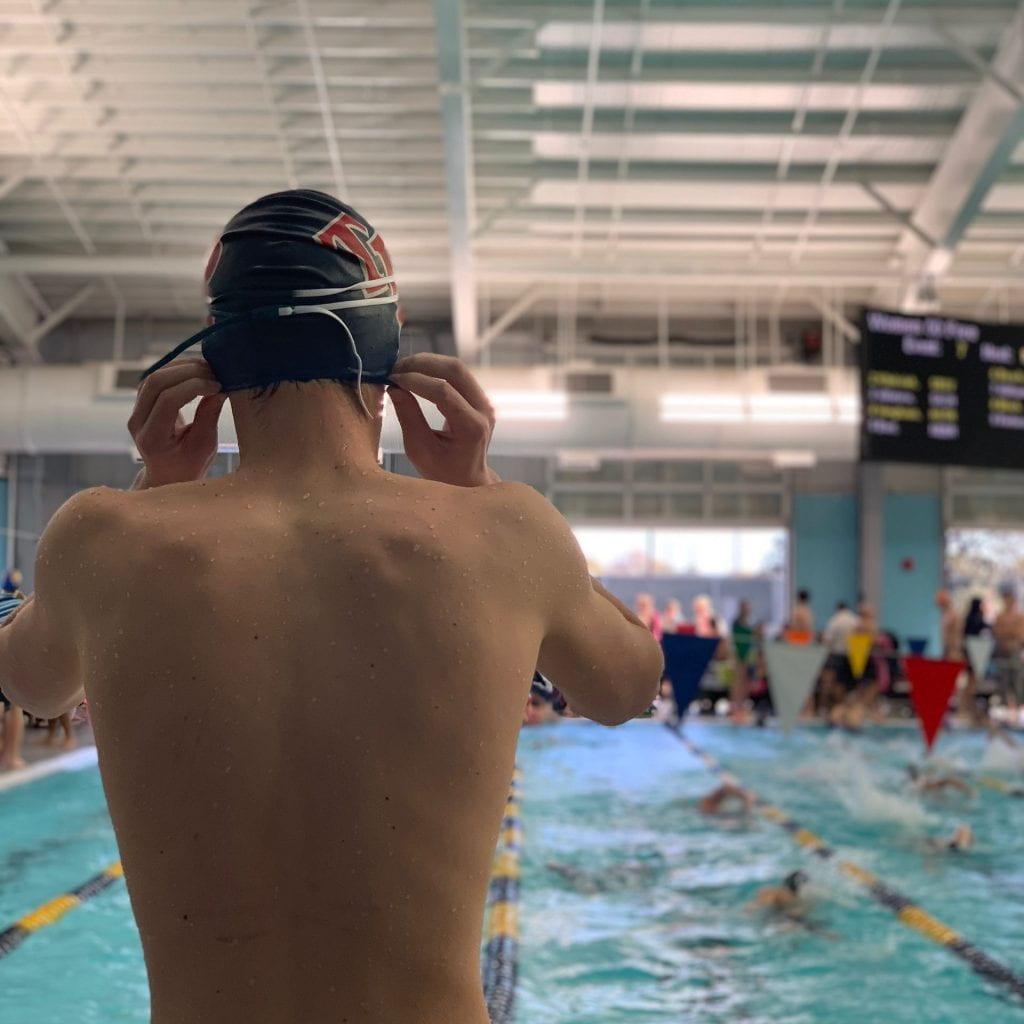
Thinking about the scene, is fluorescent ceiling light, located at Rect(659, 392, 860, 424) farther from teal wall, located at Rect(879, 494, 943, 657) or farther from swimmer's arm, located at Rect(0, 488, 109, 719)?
swimmer's arm, located at Rect(0, 488, 109, 719)

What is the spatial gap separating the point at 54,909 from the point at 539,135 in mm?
8333

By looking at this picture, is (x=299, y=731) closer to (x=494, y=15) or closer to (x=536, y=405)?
(x=494, y=15)

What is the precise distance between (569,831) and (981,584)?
45.1ft

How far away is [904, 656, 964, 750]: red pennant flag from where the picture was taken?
9.15 m

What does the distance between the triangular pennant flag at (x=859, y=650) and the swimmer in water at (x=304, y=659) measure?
13142 millimetres

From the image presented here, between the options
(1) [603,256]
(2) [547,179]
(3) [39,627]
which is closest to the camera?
(3) [39,627]

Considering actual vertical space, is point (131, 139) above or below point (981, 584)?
above

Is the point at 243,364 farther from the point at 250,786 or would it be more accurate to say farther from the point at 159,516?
the point at 250,786

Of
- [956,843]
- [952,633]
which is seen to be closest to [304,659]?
[956,843]

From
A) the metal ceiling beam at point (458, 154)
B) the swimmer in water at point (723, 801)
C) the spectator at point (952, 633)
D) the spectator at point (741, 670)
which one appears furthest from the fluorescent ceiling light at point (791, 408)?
the swimmer in water at point (723, 801)

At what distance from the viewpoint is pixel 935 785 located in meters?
9.38

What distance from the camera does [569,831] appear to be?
7.97 metres

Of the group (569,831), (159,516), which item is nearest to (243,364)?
(159,516)

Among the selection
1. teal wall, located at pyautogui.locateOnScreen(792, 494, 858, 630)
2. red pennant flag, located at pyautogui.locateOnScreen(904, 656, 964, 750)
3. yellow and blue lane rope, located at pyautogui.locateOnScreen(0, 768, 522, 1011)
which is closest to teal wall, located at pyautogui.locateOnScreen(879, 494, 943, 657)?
teal wall, located at pyautogui.locateOnScreen(792, 494, 858, 630)
